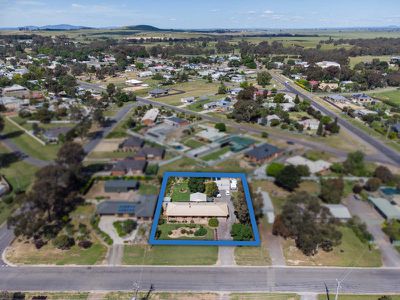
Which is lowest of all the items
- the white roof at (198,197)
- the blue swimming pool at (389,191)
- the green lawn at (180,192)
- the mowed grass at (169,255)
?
the mowed grass at (169,255)

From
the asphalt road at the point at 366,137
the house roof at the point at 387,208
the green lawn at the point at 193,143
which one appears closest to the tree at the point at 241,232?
→ the house roof at the point at 387,208

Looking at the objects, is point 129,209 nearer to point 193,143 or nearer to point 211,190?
point 211,190

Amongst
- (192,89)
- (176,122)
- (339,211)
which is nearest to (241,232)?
(339,211)

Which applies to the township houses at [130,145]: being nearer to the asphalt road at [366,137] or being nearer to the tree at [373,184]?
the tree at [373,184]

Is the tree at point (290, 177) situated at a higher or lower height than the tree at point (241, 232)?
higher

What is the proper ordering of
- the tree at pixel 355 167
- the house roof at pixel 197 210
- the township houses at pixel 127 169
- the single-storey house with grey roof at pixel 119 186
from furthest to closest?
the township houses at pixel 127 169 < the tree at pixel 355 167 < the single-storey house with grey roof at pixel 119 186 < the house roof at pixel 197 210

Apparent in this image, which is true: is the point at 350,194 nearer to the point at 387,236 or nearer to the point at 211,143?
the point at 387,236
